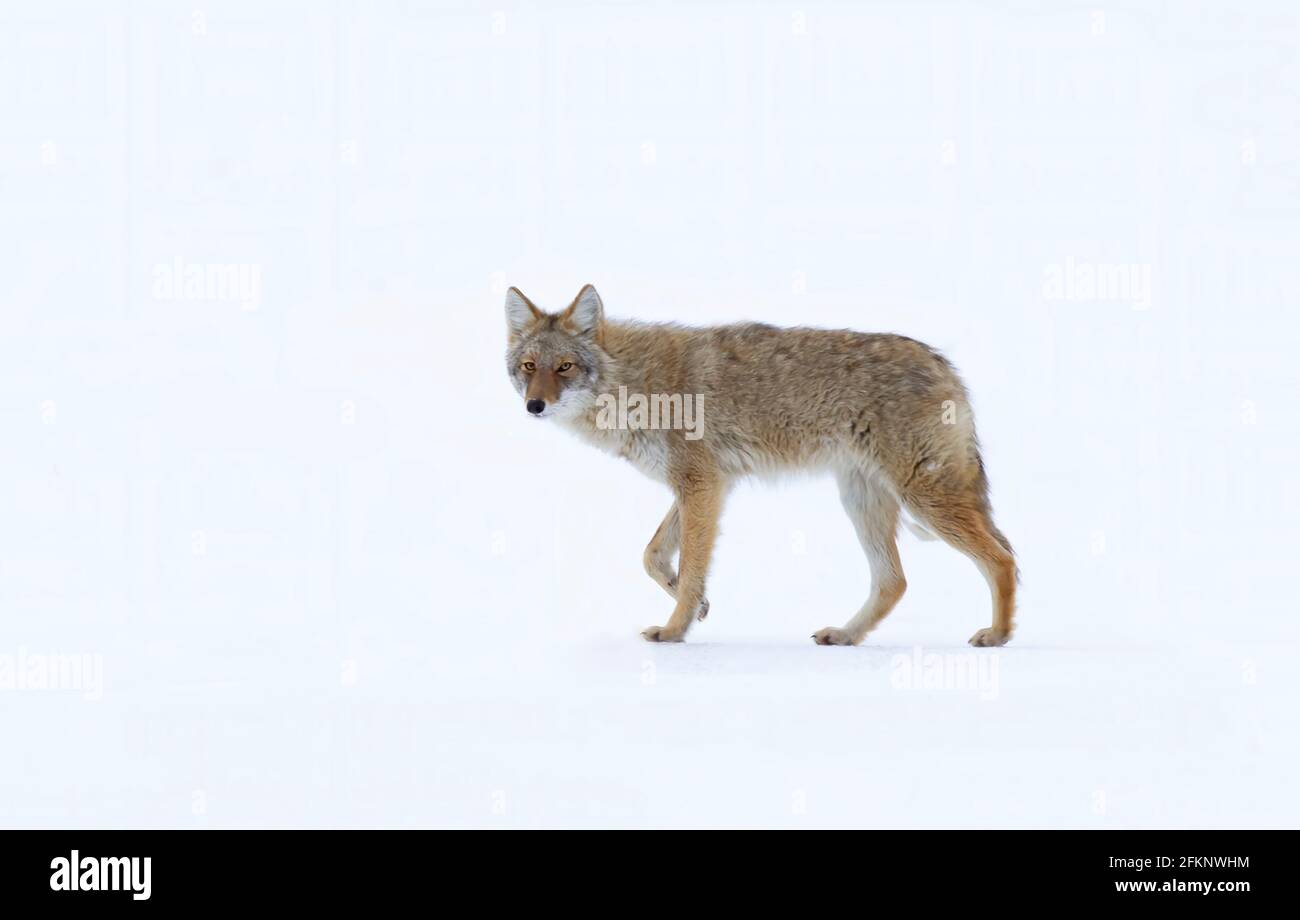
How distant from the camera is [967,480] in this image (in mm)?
10141

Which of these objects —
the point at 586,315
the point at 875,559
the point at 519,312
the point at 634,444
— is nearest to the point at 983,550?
the point at 875,559

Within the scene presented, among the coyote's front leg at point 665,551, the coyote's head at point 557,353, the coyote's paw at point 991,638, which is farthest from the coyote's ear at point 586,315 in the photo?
the coyote's paw at point 991,638

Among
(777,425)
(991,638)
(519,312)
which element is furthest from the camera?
(519,312)

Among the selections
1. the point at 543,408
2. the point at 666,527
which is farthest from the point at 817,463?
the point at 543,408

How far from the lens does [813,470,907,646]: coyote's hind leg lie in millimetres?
10672

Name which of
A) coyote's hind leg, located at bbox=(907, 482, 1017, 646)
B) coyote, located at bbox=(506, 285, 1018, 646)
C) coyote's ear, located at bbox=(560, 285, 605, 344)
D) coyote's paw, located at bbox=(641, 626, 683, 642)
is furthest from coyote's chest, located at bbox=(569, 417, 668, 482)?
coyote's hind leg, located at bbox=(907, 482, 1017, 646)

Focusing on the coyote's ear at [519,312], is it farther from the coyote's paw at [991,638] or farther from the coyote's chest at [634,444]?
the coyote's paw at [991,638]

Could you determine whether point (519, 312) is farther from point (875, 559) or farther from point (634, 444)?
point (875, 559)

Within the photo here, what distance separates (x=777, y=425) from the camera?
1065 centimetres

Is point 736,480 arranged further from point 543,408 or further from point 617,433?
point 543,408

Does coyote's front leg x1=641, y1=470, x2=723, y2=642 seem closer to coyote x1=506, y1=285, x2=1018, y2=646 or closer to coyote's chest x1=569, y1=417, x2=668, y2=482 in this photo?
coyote x1=506, y1=285, x2=1018, y2=646

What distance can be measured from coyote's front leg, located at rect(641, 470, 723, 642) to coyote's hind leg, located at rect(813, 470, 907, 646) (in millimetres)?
1224

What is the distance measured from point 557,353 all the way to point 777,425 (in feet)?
6.66

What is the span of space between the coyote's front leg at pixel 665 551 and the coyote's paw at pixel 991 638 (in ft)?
8.61
